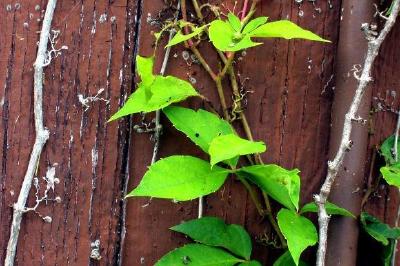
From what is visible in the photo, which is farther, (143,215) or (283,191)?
(143,215)

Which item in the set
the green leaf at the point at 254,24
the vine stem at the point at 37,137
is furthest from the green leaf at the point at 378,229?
the vine stem at the point at 37,137

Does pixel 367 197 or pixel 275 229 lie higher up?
pixel 367 197

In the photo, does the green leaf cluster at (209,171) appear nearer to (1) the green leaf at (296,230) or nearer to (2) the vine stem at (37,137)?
(1) the green leaf at (296,230)

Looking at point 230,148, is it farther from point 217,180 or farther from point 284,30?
point 284,30

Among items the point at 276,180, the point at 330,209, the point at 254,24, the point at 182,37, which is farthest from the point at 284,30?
the point at 330,209

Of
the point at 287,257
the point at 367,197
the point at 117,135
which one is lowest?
the point at 287,257

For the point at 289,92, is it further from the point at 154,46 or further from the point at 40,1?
the point at 40,1

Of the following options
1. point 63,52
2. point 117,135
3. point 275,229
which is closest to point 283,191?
point 275,229
